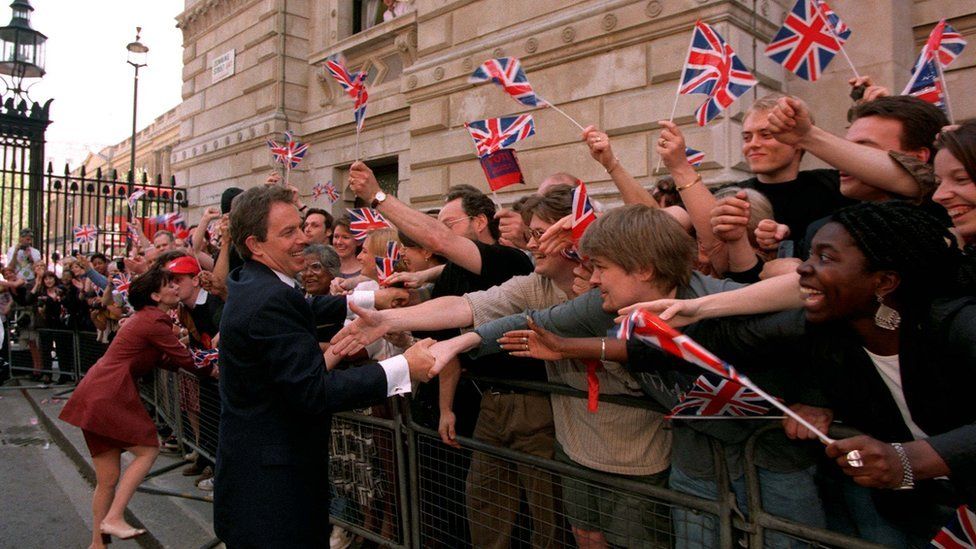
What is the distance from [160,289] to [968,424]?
15.4ft

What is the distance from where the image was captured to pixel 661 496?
2.13 metres

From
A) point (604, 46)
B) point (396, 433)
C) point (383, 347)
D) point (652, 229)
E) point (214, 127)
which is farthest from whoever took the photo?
point (214, 127)

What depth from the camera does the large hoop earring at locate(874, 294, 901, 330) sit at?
1.76 meters

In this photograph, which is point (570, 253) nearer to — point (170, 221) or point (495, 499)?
point (495, 499)

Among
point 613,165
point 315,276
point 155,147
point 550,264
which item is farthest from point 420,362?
point 155,147

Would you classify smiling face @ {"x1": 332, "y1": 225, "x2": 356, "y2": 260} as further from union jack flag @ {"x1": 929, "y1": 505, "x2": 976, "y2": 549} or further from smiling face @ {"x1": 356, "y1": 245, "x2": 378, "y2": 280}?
union jack flag @ {"x1": 929, "y1": 505, "x2": 976, "y2": 549}

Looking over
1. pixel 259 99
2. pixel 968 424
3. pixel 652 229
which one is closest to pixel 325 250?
pixel 652 229

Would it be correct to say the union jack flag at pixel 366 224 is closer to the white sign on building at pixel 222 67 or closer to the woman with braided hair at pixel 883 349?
the woman with braided hair at pixel 883 349

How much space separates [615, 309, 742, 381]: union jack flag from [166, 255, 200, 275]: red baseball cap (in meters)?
4.04

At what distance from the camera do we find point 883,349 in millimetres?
1799

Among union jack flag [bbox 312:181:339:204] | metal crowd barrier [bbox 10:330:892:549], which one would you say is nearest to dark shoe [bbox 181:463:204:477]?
metal crowd barrier [bbox 10:330:892:549]

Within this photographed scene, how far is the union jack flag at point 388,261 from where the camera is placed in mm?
4250

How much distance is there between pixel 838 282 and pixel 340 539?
3.35 metres

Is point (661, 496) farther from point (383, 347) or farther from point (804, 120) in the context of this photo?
point (383, 347)
